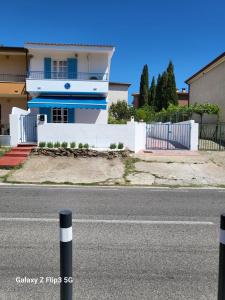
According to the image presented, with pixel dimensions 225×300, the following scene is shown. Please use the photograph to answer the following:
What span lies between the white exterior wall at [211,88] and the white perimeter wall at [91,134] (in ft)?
34.8

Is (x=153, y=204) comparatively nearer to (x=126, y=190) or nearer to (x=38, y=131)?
(x=126, y=190)

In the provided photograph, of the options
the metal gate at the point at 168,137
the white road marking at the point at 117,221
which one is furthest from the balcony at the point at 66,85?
the white road marking at the point at 117,221

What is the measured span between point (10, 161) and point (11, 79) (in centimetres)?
1141

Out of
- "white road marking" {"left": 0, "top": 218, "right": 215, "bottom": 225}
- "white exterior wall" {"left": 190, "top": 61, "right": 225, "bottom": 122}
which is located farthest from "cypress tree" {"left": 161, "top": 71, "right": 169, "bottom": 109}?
"white road marking" {"left": 0, "top": 218, "right": 215, "bottom": 225}

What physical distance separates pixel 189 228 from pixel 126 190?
14.9ft

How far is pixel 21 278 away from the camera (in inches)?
162

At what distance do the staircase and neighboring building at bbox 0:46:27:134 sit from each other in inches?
259

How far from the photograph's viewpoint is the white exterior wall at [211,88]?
82.4 ft

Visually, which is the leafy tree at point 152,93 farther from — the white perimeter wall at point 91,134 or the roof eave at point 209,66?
the white perimeter wall at point 91,134

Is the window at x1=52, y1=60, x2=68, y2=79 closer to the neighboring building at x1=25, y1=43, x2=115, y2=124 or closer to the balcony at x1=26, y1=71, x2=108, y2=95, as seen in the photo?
the neighboring building at x1=25, y1=43, x2=115, y2=124

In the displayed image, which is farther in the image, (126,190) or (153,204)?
(126,190)

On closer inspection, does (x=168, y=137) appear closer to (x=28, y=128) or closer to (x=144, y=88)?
(x=28, y=128)

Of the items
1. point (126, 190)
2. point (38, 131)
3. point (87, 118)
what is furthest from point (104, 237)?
point (87, 118)

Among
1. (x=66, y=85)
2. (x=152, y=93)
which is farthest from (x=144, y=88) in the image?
(x=66, y=85)
